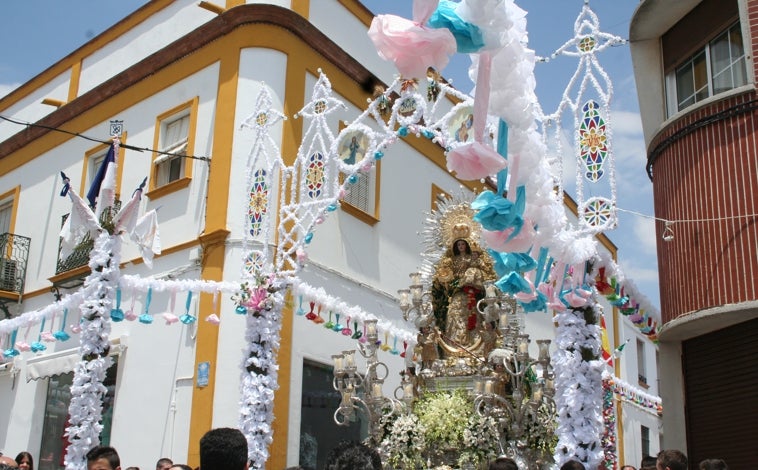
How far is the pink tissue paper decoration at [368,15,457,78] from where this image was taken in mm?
4000

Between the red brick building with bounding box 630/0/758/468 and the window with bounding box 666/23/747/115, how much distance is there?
1 cm

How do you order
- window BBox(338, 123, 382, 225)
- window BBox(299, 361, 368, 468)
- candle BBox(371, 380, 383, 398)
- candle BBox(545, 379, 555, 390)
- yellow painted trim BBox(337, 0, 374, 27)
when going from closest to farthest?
1. candle BBox(545, 379, 555, 390)
2. candle BBox(371, 380, 383, 398)
3. window BBox(299, 361, 368, 468)
4. window BBox(338, 123, 382, 225)
5. yellow painted trim BBox(337, 0, 374, 27)

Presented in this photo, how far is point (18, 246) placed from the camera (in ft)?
57.2

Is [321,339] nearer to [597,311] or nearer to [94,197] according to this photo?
[94,197]

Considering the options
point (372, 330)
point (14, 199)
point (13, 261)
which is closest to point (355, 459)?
point (372, 330)

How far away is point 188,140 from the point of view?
557 inches

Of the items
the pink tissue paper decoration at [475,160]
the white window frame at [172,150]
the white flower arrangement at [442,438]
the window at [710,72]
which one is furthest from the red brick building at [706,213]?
the white window frame at [172,150]

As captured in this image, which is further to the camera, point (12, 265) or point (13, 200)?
point (13, 200)

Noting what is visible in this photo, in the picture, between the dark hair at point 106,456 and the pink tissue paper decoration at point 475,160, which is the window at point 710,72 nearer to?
the pink tissue paper decoration at point 475,160

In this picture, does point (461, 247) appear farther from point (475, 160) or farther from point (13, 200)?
point (13, 200)

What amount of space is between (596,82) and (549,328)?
1368 cm

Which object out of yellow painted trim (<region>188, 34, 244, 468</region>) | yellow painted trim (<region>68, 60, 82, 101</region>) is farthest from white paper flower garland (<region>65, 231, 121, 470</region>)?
yellow painted trim (<region>68, 60, 82, 101</region>)

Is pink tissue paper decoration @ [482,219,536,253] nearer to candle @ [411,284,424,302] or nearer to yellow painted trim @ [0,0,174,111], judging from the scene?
candle @ [411,284,424,302]

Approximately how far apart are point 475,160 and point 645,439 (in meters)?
23.4
